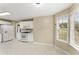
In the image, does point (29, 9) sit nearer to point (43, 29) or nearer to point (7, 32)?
point (43, 29)

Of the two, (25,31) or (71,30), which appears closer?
(71,30)

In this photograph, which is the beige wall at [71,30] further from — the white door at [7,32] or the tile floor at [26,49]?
the white door at [7,32]

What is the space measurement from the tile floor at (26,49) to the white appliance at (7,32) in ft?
0.19

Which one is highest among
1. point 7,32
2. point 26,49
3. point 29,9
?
point 29,9

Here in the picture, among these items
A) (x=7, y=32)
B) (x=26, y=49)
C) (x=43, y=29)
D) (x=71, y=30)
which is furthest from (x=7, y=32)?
(x=71, y=30)

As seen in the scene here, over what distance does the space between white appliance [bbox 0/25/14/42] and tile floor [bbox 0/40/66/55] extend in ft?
0.19

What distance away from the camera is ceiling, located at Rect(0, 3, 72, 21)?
1392 mm

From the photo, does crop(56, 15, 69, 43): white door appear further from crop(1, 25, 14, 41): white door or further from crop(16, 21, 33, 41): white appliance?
crop(1, 25, 14, 41): white door

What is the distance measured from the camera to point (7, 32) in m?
1.50

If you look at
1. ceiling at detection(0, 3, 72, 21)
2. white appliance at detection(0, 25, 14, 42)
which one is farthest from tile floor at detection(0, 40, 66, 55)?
ceiling at detection(0, 3, 72, 21)

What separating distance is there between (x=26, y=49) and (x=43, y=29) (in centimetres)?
35

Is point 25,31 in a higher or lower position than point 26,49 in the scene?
higher
